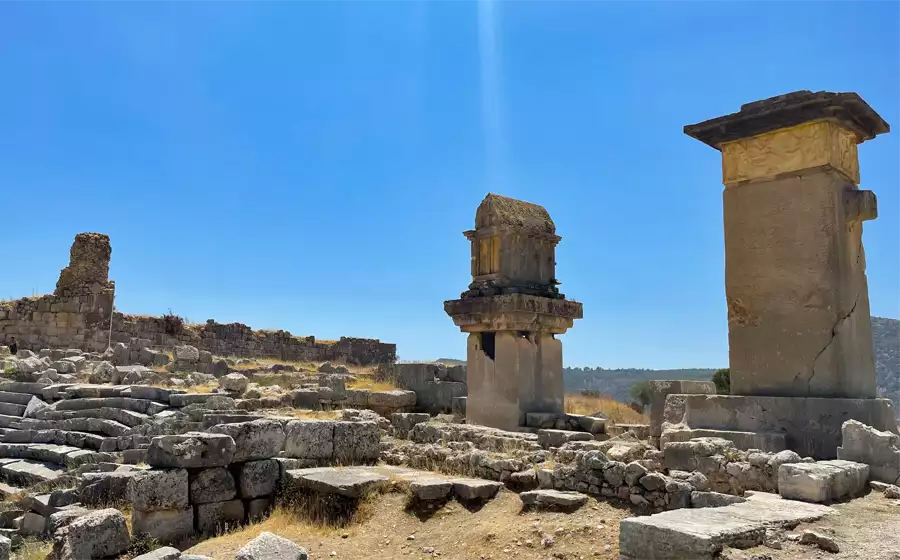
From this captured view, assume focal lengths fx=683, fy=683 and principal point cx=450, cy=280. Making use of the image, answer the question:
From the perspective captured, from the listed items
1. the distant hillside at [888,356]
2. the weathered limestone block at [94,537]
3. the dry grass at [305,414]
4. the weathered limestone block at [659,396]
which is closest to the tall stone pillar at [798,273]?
the weathered limestone block at [659,396]

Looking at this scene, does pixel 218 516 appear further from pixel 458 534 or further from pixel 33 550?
pixel 458 534

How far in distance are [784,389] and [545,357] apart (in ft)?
12.9

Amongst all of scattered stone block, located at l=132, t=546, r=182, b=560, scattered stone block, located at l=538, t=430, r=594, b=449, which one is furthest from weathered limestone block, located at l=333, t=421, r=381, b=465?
scattered stone block, located at l=132, t=546, r=182, b=560

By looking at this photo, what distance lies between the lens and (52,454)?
10148 millimetres

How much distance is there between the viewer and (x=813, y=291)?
586cm

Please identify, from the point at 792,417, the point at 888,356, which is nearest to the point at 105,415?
the point at 792,417

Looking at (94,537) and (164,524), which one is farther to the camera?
(164,524)

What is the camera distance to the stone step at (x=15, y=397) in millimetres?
13047

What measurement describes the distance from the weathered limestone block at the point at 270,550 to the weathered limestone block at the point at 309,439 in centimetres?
304

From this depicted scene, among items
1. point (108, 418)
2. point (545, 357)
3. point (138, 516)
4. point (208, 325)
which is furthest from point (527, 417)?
point (208, 325)

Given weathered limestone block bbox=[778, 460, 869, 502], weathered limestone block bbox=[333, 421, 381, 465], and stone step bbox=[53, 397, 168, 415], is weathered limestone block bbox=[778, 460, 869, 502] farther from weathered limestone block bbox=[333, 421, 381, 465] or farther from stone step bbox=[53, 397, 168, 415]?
stone step bbox=[53, 397, 168, 415]

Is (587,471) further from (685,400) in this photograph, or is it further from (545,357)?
(545,357)

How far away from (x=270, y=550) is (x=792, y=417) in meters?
4.26

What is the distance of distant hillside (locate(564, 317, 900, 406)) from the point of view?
118 ft
